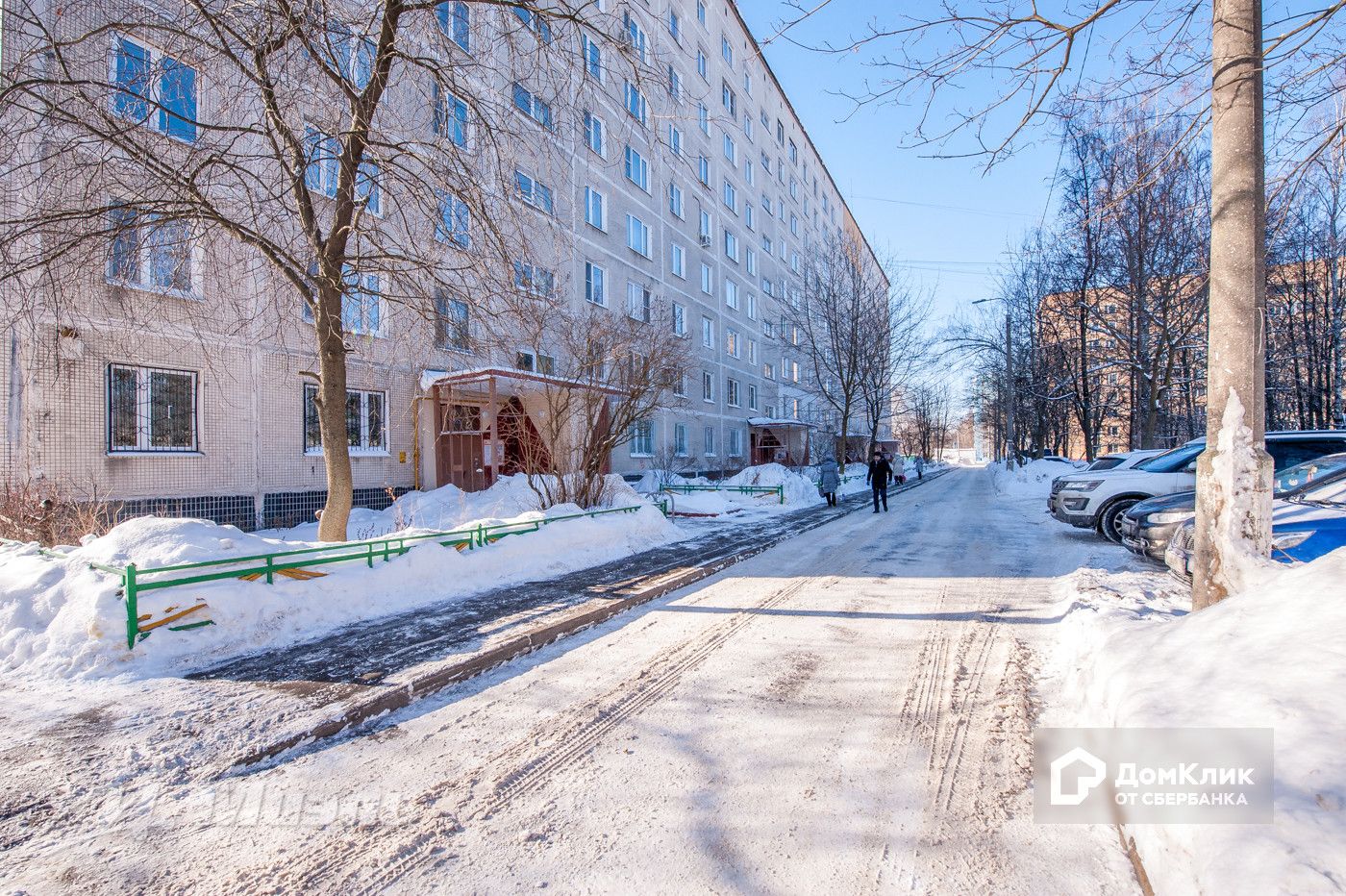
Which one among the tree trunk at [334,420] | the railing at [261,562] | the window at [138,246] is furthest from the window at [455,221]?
the railing at [261,562]

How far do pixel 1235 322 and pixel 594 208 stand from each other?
69.6 feet

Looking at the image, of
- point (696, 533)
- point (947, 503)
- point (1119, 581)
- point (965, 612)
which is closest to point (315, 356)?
point (696, 533)

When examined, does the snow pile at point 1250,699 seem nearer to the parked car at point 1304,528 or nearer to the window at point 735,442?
the parked car at point 1304,528

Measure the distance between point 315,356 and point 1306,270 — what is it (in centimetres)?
3147

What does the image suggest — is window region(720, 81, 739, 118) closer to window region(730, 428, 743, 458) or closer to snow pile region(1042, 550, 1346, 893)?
window region(730, 428, 743, 458)

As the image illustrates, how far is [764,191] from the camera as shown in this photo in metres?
39.3

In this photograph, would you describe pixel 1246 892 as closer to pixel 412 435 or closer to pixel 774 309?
pixel 412 435

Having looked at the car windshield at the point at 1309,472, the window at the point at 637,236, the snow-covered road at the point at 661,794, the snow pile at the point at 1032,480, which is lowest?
the snow-covered road at the point at 661,794

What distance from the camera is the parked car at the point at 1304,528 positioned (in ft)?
16.1

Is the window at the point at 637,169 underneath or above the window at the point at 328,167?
above

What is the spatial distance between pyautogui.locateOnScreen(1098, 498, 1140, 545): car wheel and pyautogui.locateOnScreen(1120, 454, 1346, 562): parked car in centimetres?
228

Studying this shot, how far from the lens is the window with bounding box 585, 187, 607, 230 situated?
2202cm

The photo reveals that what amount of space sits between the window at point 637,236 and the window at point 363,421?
42.2 ft

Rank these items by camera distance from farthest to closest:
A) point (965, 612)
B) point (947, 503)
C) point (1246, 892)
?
point (947, 503), point (965, 612), point (1246, 892)
